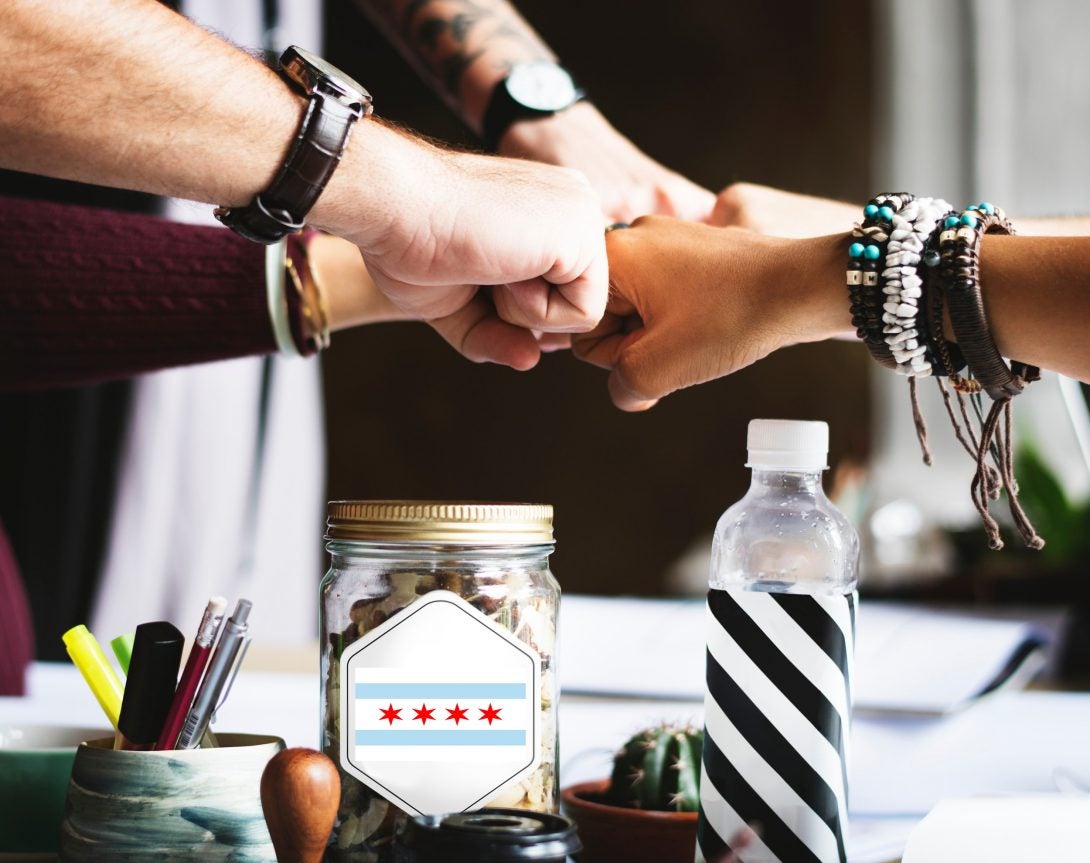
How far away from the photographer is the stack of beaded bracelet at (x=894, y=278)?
56cm

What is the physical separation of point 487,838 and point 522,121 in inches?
31.4

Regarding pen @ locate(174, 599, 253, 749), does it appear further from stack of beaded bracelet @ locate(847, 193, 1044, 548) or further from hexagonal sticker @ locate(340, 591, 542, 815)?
stack of beaded bracelet @ locate(847, 193, 1044, 548)

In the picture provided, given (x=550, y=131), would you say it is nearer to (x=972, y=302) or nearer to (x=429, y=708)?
(x=972, y=302)

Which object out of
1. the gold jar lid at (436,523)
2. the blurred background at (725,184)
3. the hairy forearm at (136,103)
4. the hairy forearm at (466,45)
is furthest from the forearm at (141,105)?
the blurred background at (725,184)

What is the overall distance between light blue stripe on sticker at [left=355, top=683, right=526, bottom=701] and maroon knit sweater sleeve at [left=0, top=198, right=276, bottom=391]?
55 centimetres

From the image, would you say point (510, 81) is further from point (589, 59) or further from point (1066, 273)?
point (589, 59)

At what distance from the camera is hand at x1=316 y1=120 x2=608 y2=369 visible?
60cm

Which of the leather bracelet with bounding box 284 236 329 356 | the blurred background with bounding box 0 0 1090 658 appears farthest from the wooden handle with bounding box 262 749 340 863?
the blurred background with bounding box 0 0 1090 658

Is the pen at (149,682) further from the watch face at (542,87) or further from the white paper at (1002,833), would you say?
the watch face at (542,87)

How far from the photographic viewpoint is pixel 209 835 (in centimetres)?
46

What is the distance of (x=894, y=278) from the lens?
56 centimetres

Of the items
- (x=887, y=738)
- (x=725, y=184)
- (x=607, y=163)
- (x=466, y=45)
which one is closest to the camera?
(x=887, y=738)

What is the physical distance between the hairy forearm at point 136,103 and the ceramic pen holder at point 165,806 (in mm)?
275

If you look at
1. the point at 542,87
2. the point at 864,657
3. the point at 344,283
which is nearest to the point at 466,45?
the point at 542,87
